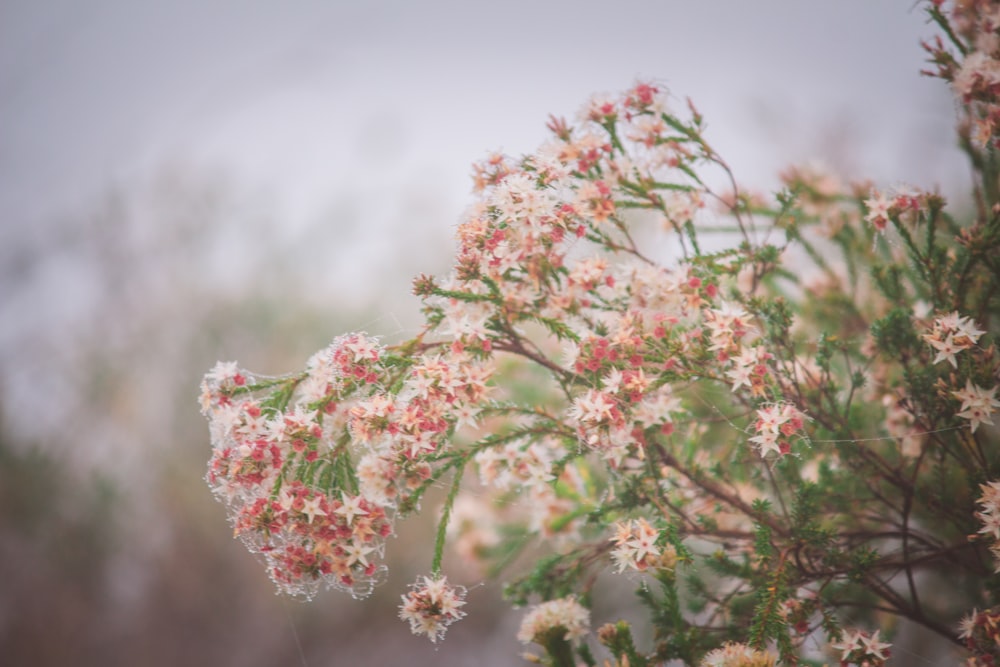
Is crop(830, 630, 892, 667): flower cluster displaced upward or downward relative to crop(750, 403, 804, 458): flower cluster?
downward

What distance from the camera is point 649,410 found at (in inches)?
45.6

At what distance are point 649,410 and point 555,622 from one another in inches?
19.8

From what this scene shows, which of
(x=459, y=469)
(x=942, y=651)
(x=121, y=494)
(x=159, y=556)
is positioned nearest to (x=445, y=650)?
(x=159, y=556)

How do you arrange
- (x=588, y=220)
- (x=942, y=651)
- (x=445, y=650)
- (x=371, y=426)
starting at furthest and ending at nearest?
(x=445, y=650), (x=942, y=651), (x=588, y=220), (x=371, y=426)

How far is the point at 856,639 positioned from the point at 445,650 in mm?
3922

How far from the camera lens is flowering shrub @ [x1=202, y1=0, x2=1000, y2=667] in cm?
102

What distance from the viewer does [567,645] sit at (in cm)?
125

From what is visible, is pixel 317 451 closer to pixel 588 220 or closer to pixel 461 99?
pixel 588 220

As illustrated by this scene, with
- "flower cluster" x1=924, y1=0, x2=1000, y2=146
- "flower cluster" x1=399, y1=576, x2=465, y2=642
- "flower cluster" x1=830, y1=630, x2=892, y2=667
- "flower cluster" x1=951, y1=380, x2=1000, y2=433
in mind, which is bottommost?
"flower cluster" x1=830, y1=630, x2=892, y2=667

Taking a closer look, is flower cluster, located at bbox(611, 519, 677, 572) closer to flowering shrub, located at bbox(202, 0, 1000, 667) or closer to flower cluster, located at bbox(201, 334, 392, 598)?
flowering shrub, located at bbox(202, 0, 1000, 667)

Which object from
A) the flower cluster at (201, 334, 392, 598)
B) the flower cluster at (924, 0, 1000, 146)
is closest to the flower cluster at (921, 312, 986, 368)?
the flower cluster at (924, 0, 1000, 146)

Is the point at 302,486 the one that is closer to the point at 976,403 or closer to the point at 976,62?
the point at 976,403

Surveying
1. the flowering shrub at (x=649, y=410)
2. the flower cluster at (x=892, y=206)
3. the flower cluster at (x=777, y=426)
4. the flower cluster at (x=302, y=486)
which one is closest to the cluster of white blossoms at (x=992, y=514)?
the flowering shrub at (x=649, y=410)

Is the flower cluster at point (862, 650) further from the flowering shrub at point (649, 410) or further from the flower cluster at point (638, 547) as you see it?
the flower cluster at point (638, 547)
